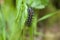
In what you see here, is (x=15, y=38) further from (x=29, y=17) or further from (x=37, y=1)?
(x=37, y=1)

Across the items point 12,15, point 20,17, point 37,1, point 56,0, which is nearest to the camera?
point 20,17

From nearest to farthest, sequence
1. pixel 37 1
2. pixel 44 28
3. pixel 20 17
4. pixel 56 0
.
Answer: pixel 20 17
pixel 37 1
pixel 44 28
pixel 56 0

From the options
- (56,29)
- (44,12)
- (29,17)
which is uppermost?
(29,17)

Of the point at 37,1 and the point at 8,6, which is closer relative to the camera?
A: the point at 37,1

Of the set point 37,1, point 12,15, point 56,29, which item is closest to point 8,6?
point 12,15

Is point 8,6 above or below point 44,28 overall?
above

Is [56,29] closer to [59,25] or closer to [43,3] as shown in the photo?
[59,25]

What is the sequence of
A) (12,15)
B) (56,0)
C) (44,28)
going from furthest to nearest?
1. (56,0)
2. (44,28)
3. (12,15)

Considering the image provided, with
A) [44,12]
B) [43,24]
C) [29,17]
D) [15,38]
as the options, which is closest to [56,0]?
[44,12]

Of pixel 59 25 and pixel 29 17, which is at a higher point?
pixel 29 17
